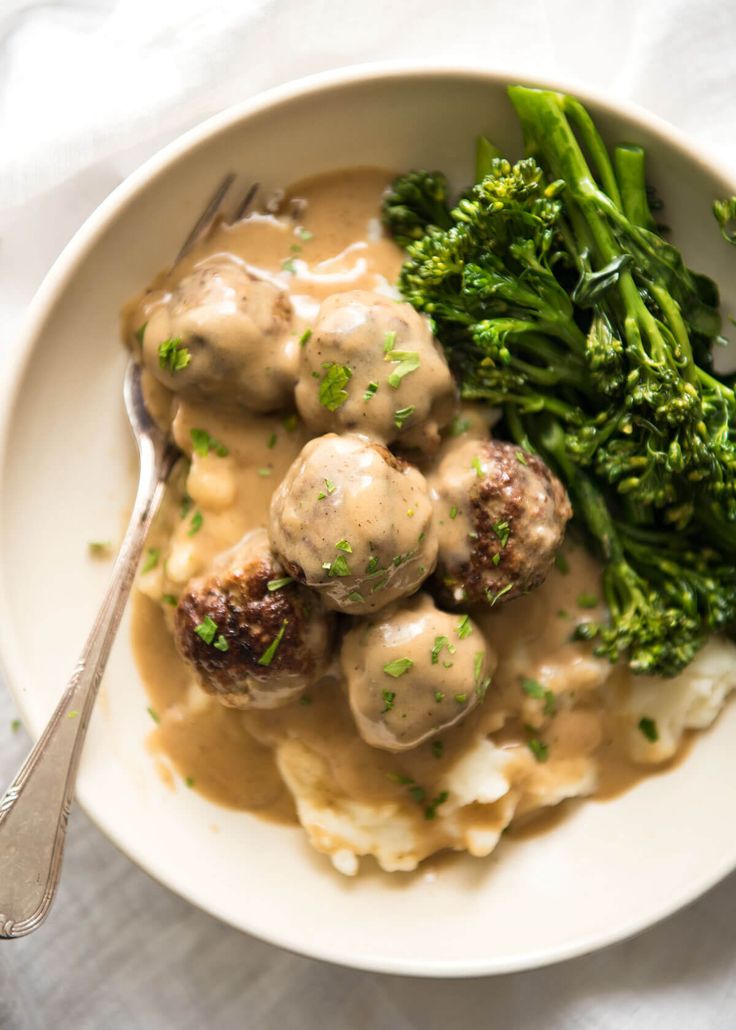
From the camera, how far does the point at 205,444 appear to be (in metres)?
3.73

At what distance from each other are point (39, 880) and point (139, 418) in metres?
1.85

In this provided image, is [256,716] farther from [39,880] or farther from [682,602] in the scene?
[682,602]

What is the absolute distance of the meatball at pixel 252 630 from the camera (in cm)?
349

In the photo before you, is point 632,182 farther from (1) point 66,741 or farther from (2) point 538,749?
(1) point 66,741

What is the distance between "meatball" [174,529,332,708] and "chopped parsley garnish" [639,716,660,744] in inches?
55.8

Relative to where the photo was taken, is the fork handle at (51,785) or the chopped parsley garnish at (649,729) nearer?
the fork handle at (51,785)

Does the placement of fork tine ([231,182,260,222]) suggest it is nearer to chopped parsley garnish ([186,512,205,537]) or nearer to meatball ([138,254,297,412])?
meatball ([138,254,297,412])

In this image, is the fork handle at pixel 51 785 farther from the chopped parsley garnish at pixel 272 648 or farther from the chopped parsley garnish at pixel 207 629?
the chopped parsley garnish at pixel 272 648

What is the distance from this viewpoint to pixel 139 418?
13.0 feet

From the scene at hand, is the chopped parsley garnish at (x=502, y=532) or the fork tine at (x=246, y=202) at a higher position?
the fork tine at (x=246, y=202)

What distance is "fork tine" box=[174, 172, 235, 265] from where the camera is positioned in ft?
12.6

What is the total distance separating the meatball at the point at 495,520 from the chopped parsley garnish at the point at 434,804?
859mm

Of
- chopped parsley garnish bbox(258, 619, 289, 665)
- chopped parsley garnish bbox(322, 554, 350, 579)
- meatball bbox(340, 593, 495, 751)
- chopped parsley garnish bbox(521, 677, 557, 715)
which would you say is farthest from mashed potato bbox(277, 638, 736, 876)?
chopped parsley garnish bbox(322, 554, 350, 579)

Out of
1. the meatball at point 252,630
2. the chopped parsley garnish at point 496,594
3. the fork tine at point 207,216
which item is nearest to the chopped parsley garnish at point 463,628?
the chopped parsley garnish at point 496,594
